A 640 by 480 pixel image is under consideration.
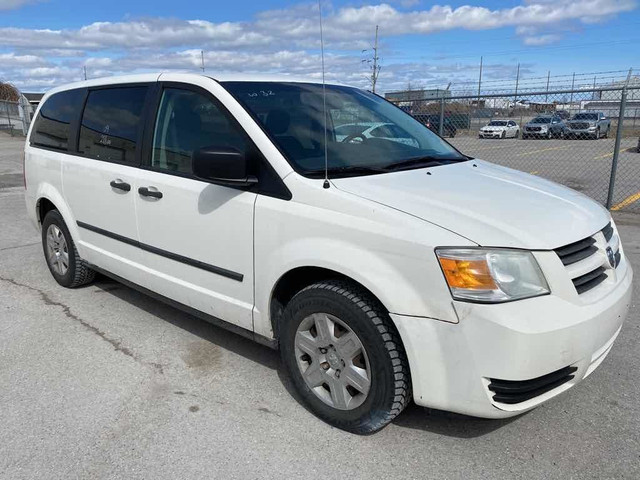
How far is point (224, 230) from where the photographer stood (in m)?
3.08

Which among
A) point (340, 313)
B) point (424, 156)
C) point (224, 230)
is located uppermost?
point (424, 156)

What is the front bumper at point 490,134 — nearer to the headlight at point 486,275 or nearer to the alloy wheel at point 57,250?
the alloy wheel at point 57,250

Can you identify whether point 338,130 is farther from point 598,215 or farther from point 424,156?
point 598,215

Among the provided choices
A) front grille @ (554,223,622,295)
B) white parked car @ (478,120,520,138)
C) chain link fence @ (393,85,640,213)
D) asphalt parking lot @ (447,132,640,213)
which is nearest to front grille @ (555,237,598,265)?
front grille @ (554,223,622,295)

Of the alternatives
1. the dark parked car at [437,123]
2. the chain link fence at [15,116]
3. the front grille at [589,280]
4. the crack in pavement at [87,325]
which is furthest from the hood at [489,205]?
the chain link fence at [15,116]

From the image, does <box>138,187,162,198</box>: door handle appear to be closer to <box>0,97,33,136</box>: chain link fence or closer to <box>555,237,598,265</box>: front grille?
<box>555,237,598,265</box>: front grille

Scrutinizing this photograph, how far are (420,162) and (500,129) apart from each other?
1050cm

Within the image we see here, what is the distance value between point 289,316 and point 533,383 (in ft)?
4.02

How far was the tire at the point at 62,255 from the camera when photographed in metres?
4.64

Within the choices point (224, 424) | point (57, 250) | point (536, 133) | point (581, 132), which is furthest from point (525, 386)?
point (536, 133)

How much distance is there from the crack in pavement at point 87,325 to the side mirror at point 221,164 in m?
1.38

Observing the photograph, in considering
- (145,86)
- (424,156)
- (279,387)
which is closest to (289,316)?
(279,387)

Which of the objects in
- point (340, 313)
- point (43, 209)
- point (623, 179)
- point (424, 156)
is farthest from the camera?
point (623, 179)

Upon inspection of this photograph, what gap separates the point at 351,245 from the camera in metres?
2.54
